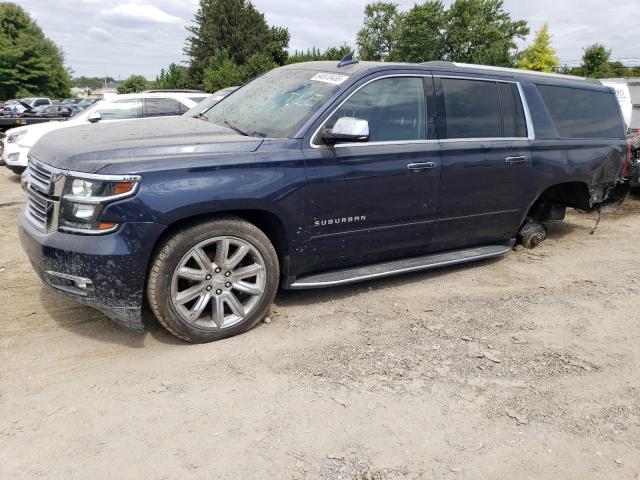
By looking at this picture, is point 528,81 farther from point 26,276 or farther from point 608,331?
point 26,276

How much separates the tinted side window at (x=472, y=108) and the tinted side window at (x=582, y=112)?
2.41 feet

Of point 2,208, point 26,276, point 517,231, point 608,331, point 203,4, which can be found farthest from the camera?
point 203,4

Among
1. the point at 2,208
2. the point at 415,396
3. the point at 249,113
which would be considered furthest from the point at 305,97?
the point at 2,208

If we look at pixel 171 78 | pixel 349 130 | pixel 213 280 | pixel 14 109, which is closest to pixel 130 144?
pixel 213 280

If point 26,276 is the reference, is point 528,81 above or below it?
above

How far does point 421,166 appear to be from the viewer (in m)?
4.30

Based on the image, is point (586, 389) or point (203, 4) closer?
point (586, 389)

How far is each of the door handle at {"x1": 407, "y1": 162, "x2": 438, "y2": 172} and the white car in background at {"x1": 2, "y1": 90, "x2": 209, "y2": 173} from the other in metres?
6.49

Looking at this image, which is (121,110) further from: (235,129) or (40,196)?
(40,196)

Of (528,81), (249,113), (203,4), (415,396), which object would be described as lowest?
(415,396)

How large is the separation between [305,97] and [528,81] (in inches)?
95.6

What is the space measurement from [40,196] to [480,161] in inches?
139

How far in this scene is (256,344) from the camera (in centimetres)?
366

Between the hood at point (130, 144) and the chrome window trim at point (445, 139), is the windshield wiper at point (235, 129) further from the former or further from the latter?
the chrome window trim at point (445, 139)
